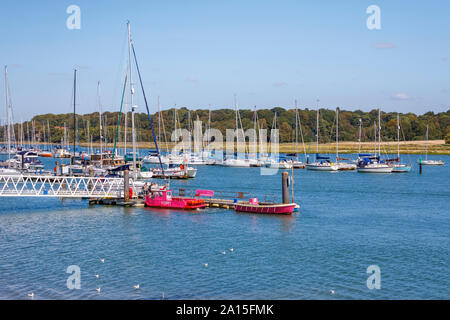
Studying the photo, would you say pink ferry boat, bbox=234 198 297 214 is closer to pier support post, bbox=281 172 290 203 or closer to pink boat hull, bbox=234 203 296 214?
pink boat hull, bbox=234 203 296 214

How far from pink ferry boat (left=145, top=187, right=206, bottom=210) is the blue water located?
136 centimetres

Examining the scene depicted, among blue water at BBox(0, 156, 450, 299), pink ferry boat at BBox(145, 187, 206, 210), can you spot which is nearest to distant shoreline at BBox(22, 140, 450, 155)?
pink ferry boat at BBox(145, 187, 206, 210)

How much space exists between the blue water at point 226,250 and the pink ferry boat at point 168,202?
136 cm

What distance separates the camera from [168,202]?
5266 centimetres

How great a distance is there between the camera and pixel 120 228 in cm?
4334

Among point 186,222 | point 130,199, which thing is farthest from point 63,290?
point 130,199

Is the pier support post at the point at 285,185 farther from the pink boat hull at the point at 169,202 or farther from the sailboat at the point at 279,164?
the sailboat at the point at 279,164

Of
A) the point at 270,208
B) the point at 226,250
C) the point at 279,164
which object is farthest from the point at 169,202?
the point at 279,164

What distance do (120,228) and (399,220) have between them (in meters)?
25.8

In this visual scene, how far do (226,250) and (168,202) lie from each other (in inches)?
698

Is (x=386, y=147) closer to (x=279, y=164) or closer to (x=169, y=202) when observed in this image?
(x=279, y=164)

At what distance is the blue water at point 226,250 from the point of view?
27.5 m

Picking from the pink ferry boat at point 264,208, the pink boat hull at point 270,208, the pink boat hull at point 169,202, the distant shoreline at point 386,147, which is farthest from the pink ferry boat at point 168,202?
the distant shoreline at point 386,147

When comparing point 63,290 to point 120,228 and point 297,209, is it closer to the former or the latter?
point 120,228
